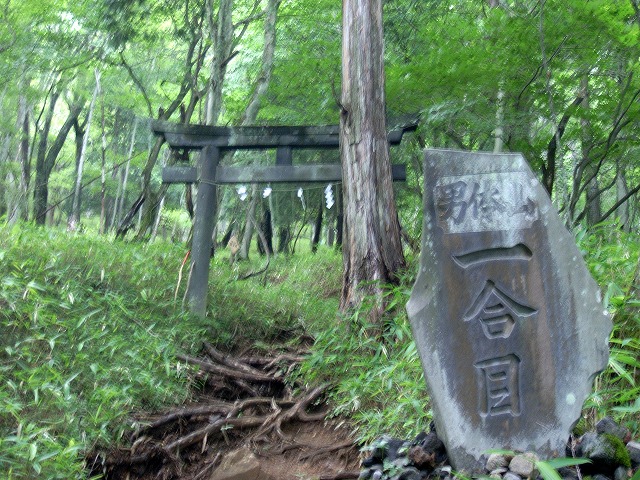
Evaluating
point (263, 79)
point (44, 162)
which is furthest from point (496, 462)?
point (44, 162)


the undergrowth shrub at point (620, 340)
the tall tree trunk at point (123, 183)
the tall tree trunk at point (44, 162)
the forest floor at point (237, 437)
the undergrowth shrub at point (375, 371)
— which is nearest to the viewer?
the undergrowth shrub at point (620, 340)

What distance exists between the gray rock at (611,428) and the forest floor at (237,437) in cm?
180

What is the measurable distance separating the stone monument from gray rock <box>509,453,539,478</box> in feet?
0.51

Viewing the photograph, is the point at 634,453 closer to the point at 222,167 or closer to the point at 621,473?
the point at 621,473

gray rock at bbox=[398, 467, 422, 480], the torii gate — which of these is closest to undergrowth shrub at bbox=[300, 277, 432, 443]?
gray rock at bbox=[398, 467, 422, 480]

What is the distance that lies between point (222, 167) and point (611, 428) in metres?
5.89

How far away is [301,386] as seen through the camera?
7133 mm

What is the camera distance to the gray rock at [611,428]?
3807 mm

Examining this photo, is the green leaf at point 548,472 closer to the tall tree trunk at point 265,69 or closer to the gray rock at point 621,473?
the gray rock at point 621,473

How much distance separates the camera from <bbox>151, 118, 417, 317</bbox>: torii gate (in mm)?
8359

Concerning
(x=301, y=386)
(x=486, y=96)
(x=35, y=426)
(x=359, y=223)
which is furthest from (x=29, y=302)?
(x=486, y=96)

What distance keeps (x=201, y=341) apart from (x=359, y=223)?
238cm

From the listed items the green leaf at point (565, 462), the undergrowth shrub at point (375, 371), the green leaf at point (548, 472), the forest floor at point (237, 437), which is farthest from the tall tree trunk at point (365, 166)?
the green leaf at point (548, 472)

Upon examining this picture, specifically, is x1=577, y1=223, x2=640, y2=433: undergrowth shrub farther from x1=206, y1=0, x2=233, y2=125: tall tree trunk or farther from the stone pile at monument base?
x1=206, y1=0, x2=233, y2=125: tall tree trunk
